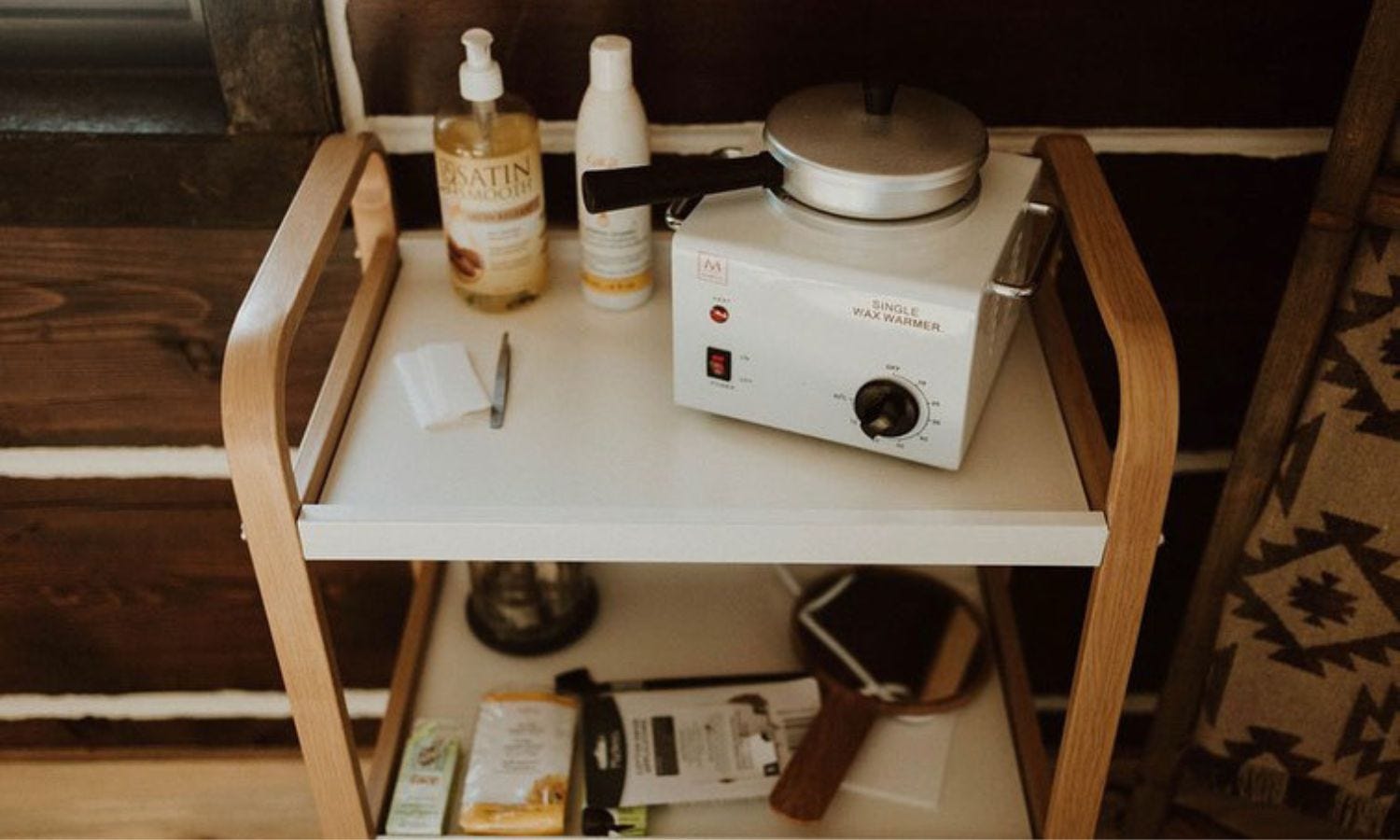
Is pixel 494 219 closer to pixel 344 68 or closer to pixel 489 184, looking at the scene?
pixel 489 184

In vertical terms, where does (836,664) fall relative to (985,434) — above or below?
below

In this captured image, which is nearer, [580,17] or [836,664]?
[580,17]

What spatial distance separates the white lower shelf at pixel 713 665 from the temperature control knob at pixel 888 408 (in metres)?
0.42

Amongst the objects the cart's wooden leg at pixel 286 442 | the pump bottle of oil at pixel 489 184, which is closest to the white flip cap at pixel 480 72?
the pump bottle of oil at pixel 489 184

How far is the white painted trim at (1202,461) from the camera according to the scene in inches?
53.6

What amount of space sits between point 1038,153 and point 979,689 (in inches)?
20.2

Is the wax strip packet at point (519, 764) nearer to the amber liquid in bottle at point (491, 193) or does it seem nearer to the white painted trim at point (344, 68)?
the amber liquid in bottle at point (491, 193)

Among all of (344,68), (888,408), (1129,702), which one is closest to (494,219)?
(344,68)

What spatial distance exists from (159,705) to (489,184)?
35.2 inches

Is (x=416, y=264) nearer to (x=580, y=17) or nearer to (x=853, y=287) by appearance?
(x=580, y=17)

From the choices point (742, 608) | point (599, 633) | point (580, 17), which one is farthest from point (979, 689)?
point (580, 17)

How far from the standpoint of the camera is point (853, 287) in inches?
33.7

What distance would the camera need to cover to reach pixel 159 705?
1540 mm

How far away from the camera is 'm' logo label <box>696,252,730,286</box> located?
889 mm
